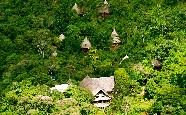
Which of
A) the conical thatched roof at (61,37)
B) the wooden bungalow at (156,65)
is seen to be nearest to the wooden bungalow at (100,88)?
the wooden bungalow at (156,65)

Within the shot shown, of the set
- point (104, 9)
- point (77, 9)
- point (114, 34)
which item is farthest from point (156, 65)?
point (77, 9)

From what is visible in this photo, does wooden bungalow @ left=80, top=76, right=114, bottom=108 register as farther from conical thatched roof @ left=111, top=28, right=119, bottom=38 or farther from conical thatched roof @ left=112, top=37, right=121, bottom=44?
conical thatched roof @ left=111, top=28, right=119, bottom=38

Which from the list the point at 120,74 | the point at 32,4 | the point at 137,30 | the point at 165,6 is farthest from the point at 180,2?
the point at 32,4

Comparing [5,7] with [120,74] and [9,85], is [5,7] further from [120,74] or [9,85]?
[120,74]

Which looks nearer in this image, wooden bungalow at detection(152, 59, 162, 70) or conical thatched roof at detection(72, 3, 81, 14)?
wooden bungalow at detection(152, 59, 162, 70)

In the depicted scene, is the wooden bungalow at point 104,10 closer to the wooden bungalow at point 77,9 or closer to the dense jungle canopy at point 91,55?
the dense jungle canopy at point 91,55

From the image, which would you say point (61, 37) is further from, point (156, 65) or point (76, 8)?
point (156, 65)

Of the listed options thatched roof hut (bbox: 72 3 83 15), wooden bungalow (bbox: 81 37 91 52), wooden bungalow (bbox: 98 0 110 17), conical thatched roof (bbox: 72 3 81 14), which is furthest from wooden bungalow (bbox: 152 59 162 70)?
conical thatched roof (bbox: 72 3 81 14)

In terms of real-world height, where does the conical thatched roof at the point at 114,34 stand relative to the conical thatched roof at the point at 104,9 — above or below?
below
